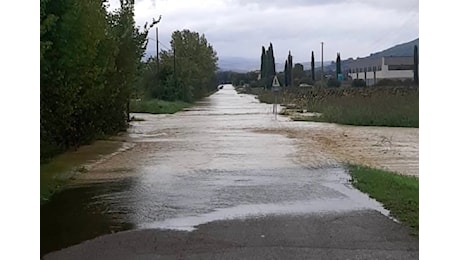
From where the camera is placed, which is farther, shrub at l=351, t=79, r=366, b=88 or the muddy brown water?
shrub at l=351, t=79, r=366, b=88

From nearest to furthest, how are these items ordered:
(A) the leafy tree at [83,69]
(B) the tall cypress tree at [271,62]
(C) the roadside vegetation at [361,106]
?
1. (A) the leafy tree at [83,69]
2. (C) the roadside vegetation at [361,106]
3. (B) the tall cypress tree at [271,62]

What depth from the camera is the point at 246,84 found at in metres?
54.4

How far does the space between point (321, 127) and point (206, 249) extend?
2093 cm

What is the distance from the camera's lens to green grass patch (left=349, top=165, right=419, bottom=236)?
9.35m

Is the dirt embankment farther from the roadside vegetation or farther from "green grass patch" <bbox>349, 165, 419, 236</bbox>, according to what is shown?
"green grass patch" <bbox>349, 165, 419, 236</bbox>

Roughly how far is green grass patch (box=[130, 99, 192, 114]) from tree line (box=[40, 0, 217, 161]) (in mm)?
15009

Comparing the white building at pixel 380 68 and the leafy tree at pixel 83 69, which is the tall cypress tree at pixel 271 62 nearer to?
the white building at pixel 380 68

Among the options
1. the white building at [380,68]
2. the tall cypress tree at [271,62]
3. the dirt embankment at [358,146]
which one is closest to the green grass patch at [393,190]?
the dirt embankment at [358,146]

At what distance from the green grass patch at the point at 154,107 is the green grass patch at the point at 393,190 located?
87.7ft

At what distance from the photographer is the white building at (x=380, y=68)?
705 inches

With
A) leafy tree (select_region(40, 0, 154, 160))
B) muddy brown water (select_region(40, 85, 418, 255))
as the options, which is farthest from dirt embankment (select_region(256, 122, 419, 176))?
leafy tree (select_region(40, 0, 154, 160))

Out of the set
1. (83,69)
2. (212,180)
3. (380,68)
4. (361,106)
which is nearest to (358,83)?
(361,106)
